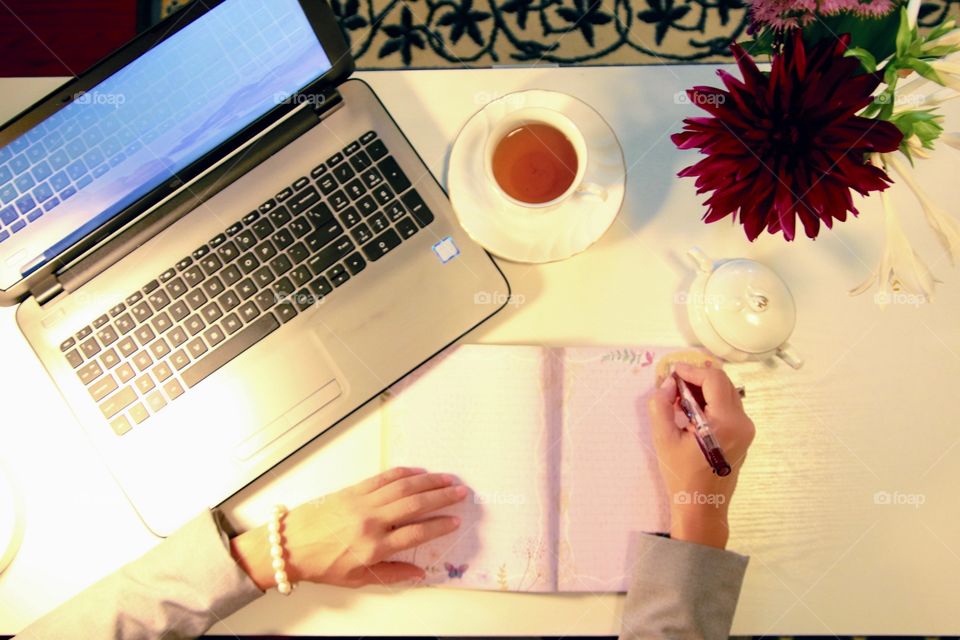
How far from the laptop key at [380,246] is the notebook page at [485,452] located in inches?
5.0

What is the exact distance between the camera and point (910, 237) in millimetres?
753

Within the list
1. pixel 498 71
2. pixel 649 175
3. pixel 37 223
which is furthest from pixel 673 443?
pixel 37 223

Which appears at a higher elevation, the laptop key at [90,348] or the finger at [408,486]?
the laptop key at [90,348]

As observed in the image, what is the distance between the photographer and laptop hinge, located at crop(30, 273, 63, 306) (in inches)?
27.1

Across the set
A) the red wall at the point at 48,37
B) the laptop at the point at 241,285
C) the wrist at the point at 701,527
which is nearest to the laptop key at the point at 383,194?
the laptop at the point at 241,285

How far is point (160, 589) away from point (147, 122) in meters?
0.47

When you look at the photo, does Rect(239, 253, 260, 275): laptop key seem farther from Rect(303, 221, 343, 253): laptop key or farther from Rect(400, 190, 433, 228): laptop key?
Rect(400, 190, 433, 228): laptop key

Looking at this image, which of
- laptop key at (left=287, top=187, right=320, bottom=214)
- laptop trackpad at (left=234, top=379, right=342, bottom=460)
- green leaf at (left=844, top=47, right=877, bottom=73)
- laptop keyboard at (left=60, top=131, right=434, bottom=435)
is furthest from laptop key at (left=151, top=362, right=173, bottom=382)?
green leaf at (left=844, top=47, right=877, bottom=73)

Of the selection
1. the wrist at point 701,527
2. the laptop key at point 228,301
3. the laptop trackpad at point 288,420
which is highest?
the laptop key at point 228,301

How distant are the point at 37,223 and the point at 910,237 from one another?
93 cm

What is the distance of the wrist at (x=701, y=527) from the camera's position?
68 centimetres

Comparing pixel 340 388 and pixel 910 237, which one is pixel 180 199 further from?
pixel 910 237

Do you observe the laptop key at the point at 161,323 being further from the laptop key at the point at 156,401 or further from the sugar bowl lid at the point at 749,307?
the sugar bowl lid at the point at 749,307

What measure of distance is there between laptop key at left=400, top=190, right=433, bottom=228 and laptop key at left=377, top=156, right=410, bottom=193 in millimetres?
17
